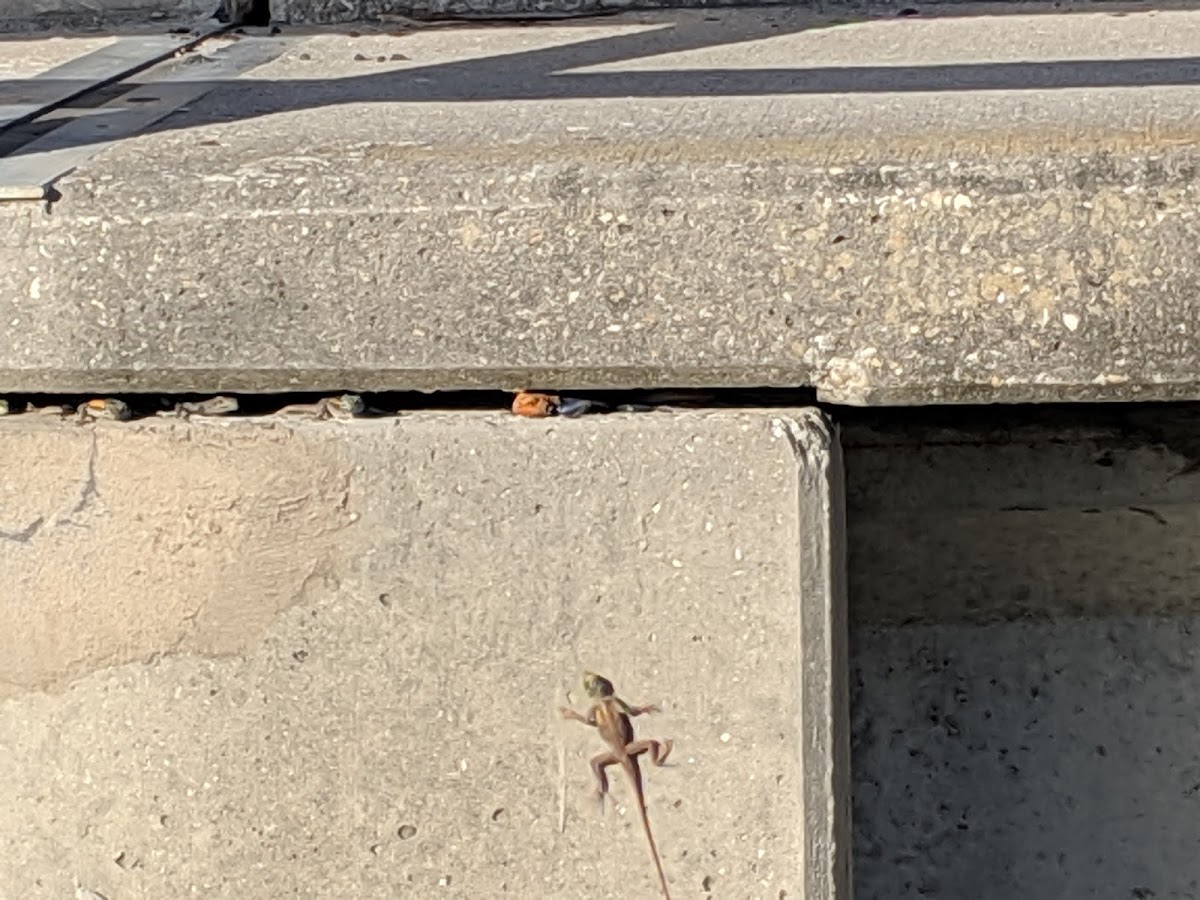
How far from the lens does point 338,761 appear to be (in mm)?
1716

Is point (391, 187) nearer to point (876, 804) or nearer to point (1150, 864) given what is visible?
point (876, 804)

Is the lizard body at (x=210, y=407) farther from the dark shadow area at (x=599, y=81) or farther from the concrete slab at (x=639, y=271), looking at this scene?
the dark shadow area at (x=599, y=81)

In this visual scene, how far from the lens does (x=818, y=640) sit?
66.5 inches

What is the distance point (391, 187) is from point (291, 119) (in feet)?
1.32

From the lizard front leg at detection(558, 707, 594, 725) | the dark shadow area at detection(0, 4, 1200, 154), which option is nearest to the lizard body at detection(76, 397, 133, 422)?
the dark shadow area at detection(0, 4, 1200, 154)

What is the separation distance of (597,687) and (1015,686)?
2.98 ft

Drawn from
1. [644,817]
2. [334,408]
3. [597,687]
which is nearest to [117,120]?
[334,408]

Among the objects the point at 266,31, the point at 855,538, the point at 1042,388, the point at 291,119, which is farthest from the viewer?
the point at 266,31

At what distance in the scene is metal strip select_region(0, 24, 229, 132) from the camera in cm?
208

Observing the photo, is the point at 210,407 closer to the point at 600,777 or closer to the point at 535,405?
the point at 535,405

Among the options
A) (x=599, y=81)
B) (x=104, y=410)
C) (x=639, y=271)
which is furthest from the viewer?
(x=599, y=81)

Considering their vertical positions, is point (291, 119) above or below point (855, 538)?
above

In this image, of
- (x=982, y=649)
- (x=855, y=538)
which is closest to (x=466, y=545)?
(x=855, y=538)

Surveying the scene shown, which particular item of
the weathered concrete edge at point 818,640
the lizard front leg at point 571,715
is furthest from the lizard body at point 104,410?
the weathered concrete edge at point 818,640
